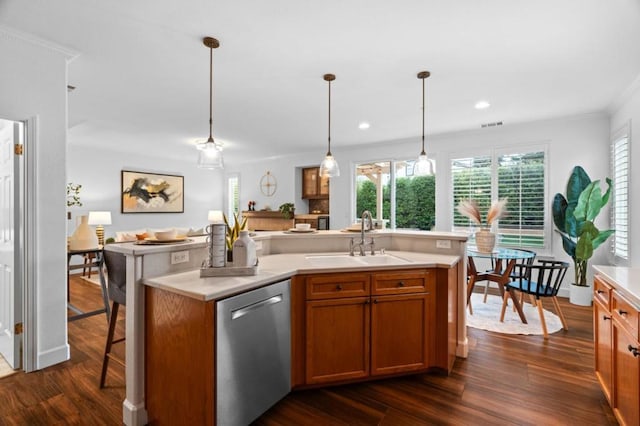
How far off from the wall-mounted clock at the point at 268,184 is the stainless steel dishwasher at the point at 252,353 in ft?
19.0

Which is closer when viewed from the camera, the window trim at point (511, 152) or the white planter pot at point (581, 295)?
the white planter pot at point (581, 295)

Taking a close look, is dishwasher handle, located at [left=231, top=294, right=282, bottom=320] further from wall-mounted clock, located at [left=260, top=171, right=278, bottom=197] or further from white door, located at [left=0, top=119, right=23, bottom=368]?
wall-mounted clock, located at [left=260, top=171, right=278, bottom=197]

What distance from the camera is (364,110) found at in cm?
406

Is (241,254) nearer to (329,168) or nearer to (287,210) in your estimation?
(329,168)

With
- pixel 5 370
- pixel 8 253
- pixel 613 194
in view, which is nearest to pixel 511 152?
pixel 613 194

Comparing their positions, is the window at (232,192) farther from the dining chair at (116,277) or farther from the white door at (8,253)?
the dining chair at (116,277)

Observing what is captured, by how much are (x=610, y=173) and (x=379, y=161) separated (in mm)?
3337

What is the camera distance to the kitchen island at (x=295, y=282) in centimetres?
172

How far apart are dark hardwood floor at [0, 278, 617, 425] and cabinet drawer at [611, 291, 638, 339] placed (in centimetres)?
71

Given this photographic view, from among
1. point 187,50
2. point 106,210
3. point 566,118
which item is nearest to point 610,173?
point 566,118

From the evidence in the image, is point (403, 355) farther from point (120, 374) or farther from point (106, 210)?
point (106, 210)

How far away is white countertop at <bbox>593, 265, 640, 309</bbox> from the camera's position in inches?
59.0

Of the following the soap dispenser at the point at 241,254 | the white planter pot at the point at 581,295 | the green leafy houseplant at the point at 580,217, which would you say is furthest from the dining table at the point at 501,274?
the soap dispenser at the point at 241,254

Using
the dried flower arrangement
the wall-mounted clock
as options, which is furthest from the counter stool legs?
the wall-mounted clock
